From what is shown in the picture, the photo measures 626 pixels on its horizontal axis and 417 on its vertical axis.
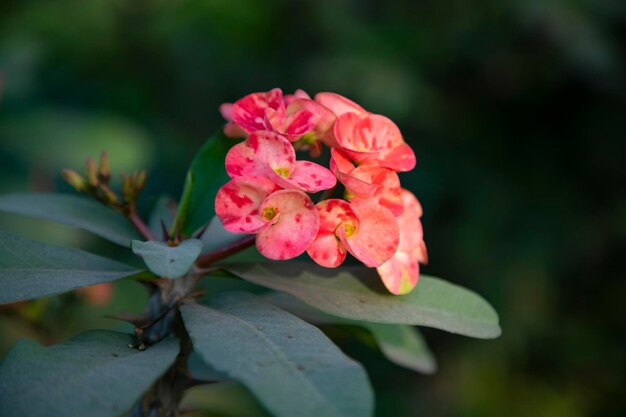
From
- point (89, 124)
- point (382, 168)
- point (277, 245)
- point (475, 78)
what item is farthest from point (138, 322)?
point (475, 78)

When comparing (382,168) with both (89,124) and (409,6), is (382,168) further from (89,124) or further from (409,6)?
(409,6)

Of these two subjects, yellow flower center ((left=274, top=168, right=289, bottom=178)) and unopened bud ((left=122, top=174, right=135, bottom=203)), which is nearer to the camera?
yellow flower center ((left=274, top=168, right=289, bottom=178))

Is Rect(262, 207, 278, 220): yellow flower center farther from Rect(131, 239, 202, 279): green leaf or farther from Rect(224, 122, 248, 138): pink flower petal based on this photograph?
Rect(224, 122, 248, 138): pink flower petal

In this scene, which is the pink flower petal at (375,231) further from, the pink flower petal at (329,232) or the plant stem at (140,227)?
the plant stem at (140,227)

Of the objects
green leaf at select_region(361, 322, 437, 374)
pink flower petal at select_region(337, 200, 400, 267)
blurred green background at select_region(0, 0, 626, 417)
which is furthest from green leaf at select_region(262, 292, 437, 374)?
blurred green background at select_region(0, 0, 626, 417)

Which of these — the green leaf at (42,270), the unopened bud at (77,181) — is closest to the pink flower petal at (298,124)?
the green leaf at (42,270)

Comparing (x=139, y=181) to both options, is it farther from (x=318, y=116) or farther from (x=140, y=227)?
(x=318, y=116)

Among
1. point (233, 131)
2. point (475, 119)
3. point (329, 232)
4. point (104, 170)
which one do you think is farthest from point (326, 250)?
point (475, 119)
